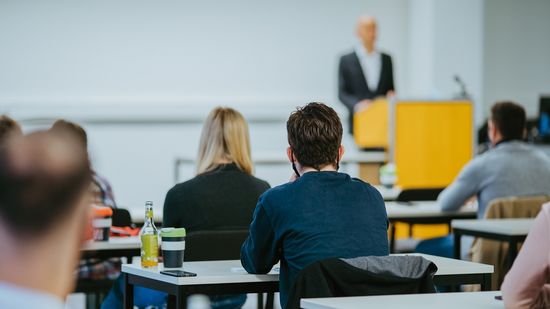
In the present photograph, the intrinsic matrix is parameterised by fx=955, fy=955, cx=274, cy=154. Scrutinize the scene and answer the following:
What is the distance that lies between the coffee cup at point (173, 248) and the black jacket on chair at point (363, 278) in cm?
68

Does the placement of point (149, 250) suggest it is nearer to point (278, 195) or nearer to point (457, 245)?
point (278, 195)

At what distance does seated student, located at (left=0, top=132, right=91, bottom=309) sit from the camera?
0.96 m

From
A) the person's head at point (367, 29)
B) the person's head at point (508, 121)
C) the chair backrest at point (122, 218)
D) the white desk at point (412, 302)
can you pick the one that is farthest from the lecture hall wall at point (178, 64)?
the white desk at point (412, 302)

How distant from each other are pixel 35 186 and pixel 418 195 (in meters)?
5.24

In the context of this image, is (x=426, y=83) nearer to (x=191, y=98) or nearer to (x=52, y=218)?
(x=191, y=98)

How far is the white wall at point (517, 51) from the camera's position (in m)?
11.6

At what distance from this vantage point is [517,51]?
1166 cm

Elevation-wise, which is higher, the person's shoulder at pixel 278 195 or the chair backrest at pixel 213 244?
the person's shoulder at pixel 278 195

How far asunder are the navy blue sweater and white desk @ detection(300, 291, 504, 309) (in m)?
0.32

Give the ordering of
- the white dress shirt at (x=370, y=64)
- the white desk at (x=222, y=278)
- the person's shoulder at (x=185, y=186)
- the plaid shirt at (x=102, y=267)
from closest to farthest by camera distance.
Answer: the white desk at (x=222, y=278)
the person's shoulder at (x=185, y=186)
the plaid shirt at (x=102, y=267)
the white dress shirt at (x=370, y=64)

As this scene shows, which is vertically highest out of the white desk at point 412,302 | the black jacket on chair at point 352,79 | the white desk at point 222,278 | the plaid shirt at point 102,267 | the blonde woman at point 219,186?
the black jacket on chair at point 352,79

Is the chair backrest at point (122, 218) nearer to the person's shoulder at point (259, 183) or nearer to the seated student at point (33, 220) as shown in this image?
the person's shoulder at point (259, 183)

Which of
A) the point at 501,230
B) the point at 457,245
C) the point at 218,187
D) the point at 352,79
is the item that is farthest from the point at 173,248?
the point at 352,79

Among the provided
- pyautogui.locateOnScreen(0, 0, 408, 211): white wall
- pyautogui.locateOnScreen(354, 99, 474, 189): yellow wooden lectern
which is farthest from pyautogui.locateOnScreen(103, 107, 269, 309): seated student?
pyautogui.locateOnScreen(0, 0, 408, 211): white wall
